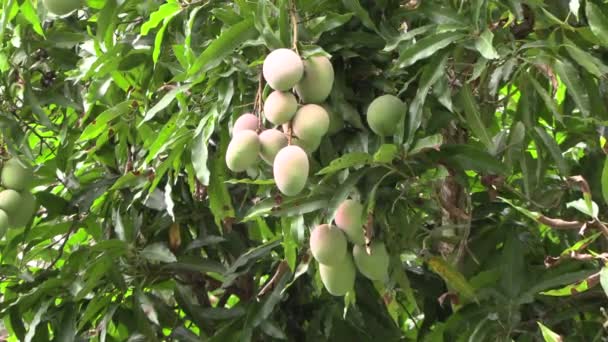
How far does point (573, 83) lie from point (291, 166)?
382 millimetres

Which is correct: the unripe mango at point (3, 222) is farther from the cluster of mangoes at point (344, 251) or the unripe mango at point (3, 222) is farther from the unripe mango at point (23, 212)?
the cluster of mangoes at point (344, 251)

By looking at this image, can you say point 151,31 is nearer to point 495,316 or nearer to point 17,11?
point 17,11

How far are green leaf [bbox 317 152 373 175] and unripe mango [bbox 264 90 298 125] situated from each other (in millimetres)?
78

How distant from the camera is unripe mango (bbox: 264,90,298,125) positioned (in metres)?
1.11

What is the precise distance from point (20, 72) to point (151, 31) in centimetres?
33

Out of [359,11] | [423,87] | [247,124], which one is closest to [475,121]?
[423,87]

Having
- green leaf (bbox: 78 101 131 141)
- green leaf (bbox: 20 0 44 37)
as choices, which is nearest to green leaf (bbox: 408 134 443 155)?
green leaf (bbox: 78 101 131 141)

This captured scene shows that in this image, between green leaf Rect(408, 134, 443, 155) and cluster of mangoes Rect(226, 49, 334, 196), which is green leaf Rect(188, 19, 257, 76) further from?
green leaf Rect(408, 134, 443, 155)

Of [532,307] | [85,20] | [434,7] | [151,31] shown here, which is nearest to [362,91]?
[434,7]

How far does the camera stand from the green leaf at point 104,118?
1.50 m

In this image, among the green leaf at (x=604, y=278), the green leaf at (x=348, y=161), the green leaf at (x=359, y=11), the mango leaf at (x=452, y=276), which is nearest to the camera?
the green leaf at (x=604, y=278)

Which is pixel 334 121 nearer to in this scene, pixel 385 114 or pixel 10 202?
pixel 385 114

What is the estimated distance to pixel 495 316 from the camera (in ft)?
4.85

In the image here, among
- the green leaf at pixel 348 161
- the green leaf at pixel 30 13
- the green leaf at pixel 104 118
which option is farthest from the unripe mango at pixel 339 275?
the green leaf at pixel 30 13
